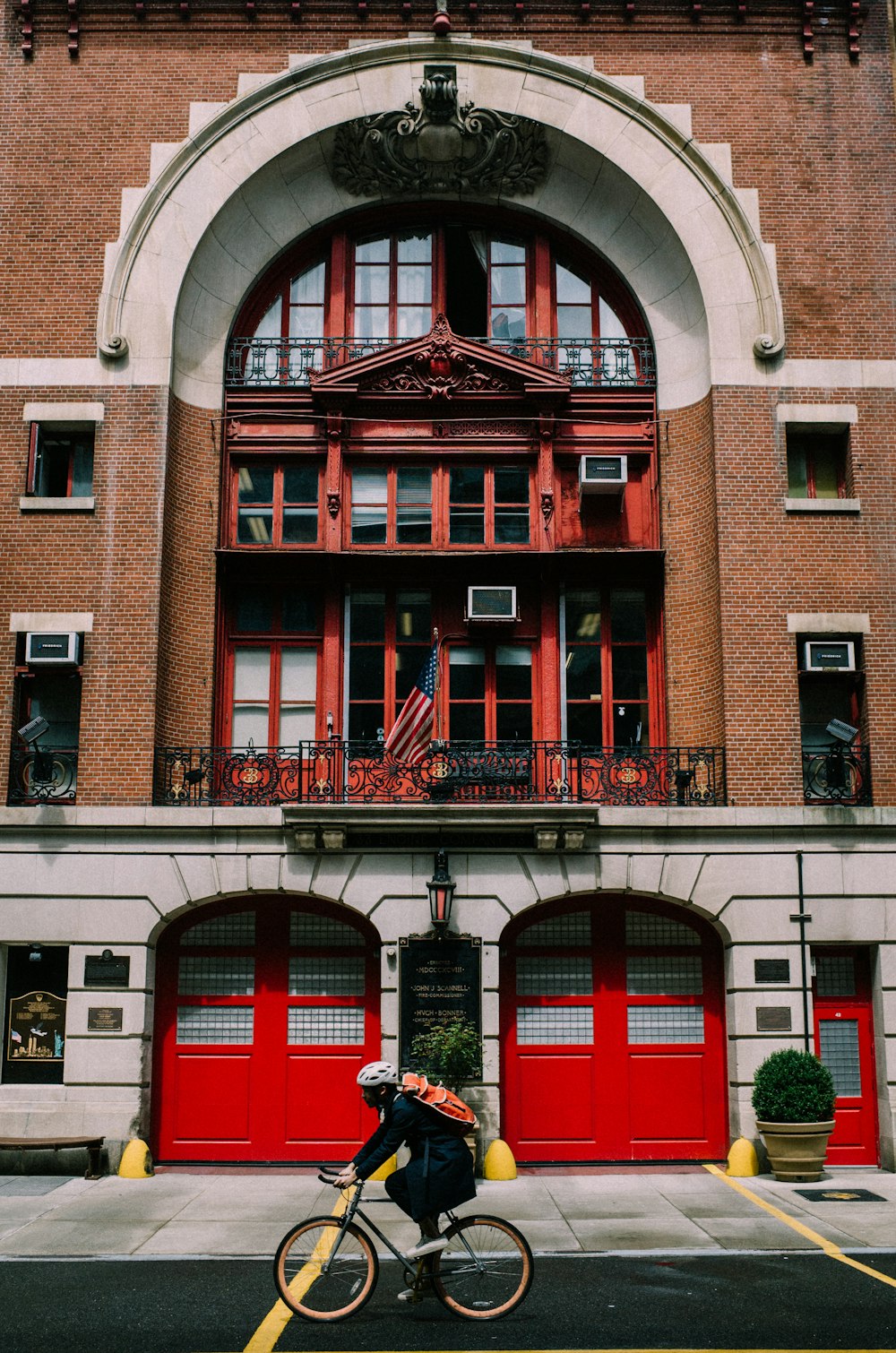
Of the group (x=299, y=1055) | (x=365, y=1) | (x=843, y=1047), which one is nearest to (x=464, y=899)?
(x=299, y=1055)

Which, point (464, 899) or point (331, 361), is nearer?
point (464, 899)

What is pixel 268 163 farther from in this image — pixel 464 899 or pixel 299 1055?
pixel 299 1055

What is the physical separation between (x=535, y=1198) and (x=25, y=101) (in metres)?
17.1

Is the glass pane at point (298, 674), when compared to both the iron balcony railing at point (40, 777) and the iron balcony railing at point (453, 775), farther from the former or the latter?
the iron balcony railing at point (40, 777)

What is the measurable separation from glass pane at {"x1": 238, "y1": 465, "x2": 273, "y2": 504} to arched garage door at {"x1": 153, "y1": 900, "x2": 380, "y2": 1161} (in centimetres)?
606

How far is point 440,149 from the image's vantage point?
66.5 feet

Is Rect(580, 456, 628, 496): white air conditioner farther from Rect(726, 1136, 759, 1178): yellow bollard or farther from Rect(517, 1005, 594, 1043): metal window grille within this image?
Rect(726, 1136, 759, 1178): yellow bollard

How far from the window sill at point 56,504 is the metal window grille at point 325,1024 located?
7.60m

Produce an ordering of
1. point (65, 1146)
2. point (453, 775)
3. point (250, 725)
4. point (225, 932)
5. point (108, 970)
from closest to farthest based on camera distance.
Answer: point (65, 1146)
point (108, 970)
point (453, 775)
point (225, 932)
point (250, 725)

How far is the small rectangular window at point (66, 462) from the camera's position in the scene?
19.4m

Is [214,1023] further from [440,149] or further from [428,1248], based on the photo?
[440,149]

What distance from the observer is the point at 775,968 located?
17781 millimetres

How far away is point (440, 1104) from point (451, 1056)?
724 cm

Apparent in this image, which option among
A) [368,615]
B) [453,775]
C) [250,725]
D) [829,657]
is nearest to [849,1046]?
[829,657]
